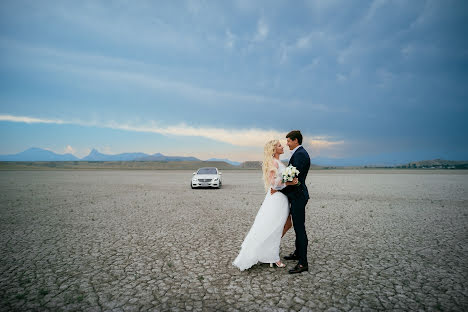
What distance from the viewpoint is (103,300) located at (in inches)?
131

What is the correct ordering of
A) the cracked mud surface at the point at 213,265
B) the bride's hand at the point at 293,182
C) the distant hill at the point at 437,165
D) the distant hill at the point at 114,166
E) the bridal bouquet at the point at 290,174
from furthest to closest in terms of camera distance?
the distant hill at the point at 437,165, the distant hill at the point at 114,166, the bride's hand at the point at 293,182, the bridal bouquet at the point at 290,174, the cracked mud surface at the point at 213,265

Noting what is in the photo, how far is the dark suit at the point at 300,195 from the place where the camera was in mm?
3900

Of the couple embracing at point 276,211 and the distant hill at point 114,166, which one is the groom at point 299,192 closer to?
the couple embracing at point 276,211

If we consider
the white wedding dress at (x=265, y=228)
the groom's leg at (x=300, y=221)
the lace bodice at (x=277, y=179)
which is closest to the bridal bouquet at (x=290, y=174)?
the lace bodice at (x=277, y=179)

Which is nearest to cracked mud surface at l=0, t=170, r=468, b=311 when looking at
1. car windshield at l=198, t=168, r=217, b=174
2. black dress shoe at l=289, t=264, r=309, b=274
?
black dress shoe at l=289, t=264, r=309, b=274

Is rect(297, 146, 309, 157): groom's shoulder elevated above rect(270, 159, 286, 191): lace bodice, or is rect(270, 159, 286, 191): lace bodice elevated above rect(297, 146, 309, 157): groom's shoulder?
rect(297, 146, 309, 157): groom's shoulder

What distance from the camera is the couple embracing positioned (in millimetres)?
3982

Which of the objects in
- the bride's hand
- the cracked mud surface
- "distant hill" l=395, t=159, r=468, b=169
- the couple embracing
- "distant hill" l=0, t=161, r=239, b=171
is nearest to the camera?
the cracked mud surface

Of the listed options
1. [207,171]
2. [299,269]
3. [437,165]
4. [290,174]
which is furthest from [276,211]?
[437,165]

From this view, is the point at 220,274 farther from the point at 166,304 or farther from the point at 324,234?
the point at 324,234

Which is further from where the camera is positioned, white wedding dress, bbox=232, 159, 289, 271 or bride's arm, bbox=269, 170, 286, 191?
white wedding dress, bbox=232, 159, 289, 271

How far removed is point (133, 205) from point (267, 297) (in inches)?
337

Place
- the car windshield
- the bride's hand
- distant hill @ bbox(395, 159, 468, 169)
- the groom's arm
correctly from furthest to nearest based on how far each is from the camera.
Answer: distant hill @ bbox(395, 159, 468, 169), the car windshield, the groom's arm, the bride's hand

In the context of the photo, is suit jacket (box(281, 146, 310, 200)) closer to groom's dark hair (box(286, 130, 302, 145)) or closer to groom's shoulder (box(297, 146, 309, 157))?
groom's shoulder (box(297, 146, 309, 157))
